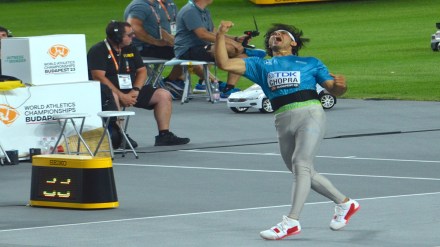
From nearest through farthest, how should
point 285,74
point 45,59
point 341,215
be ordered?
point 341,215 → point 285,74 → point 45,59

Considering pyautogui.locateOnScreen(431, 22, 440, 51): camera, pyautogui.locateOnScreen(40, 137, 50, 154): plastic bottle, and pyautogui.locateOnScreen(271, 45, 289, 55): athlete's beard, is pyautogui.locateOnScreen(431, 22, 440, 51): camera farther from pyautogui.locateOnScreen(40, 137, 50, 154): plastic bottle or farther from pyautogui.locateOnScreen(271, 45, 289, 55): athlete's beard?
pyautogui.locateOnScreen(271, 45, 289, 55): athlete's beard

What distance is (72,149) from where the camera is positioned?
16812 millimetres

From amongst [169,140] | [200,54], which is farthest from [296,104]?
[200,54]

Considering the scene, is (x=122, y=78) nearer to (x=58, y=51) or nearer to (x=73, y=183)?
(x=58, y=51)

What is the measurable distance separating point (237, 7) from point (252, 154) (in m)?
35.9

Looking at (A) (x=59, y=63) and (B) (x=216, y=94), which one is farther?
(B) (x=216, y=94)

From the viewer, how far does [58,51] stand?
55.3 ft

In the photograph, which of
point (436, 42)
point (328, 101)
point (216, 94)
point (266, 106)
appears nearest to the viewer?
point (266, 106)

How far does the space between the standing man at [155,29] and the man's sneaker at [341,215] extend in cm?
1278

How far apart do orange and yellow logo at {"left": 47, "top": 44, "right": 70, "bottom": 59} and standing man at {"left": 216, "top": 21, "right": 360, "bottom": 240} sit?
18.7 feet

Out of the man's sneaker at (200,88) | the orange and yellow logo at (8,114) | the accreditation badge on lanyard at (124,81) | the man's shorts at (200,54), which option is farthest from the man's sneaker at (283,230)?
the man's sneaker at (200,88)

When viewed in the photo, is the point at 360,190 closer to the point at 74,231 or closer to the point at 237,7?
the point at 74,231

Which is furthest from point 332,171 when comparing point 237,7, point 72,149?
point 237,7

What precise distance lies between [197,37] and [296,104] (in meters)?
12.1
